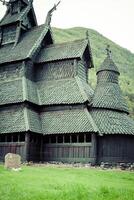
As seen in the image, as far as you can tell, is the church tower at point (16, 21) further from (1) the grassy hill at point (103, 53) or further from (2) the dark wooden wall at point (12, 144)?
(1) the grassy hill at point (103, 53)

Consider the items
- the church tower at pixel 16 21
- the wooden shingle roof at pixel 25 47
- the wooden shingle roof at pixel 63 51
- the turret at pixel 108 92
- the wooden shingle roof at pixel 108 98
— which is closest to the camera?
the wooden shingle roof at pixel 108 98

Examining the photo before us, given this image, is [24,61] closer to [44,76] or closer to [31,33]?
[44,76]

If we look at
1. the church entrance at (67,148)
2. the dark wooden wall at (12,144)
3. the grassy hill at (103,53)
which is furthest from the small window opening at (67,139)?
the grassy hill at (103,53)

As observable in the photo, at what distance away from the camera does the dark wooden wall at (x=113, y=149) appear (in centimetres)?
3322

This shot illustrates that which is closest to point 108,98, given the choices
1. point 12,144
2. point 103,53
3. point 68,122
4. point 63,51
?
point 68,122

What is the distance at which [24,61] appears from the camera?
126ft

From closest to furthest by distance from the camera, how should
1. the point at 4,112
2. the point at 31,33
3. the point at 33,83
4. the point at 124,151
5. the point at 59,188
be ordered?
the point at 59,188, the point at 124,151, the point at 4,112, the point at 33,83, the point at 31,33

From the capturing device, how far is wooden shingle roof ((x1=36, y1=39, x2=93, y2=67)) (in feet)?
127

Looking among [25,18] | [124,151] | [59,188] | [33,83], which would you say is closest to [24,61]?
[33,83]

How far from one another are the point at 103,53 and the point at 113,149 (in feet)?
278

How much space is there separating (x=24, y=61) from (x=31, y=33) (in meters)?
5.89

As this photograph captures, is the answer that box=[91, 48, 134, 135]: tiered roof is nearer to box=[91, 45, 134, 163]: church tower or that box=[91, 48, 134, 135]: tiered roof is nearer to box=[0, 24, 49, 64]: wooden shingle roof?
box=[91, 45, 134, 163]: church tower

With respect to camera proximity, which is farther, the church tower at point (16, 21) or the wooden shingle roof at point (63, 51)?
the church tower at point (16, 21)

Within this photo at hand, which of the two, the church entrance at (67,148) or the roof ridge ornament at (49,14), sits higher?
the roof ridge ornament at (49,14)
